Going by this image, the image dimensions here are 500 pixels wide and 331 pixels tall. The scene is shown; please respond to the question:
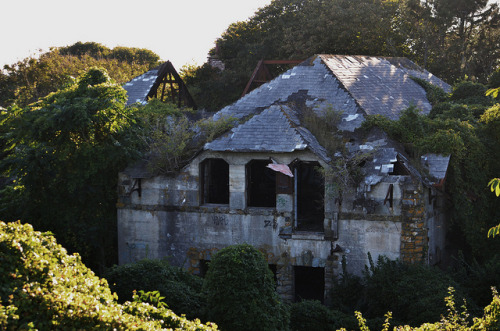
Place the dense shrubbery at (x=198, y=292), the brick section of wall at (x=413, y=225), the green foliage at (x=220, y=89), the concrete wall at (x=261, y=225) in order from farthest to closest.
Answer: the green foliage at (x=220, y=89) → the concrete wall at (x=261, y=225) → the brick section of wall at (x=413, y=225) → the dense shrubbery at (x=198, y=292)

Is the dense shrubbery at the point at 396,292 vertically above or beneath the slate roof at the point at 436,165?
beneath

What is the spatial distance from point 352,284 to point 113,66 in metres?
32.8

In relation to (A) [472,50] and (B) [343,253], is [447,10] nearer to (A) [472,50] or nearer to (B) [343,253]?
(A) [472,50]

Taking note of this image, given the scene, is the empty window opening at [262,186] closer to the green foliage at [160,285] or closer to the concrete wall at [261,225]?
the concrete wall at [261,225]

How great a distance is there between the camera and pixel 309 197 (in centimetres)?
2209

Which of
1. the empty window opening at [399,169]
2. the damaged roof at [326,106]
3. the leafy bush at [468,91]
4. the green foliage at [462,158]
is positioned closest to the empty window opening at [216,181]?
the damaged roof at [326,106]

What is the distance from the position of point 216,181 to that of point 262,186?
5.93 ft

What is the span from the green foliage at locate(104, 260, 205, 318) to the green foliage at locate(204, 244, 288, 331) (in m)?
0.51

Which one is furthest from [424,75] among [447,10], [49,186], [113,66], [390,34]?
[113,66]

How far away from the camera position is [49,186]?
19438 millimetres

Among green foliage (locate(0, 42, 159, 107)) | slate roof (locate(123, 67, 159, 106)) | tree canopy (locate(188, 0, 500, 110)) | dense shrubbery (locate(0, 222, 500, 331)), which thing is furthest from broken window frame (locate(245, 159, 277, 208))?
green foliage (locate(0, 42, 159, 107))

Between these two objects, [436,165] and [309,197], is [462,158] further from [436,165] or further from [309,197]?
[309,197]

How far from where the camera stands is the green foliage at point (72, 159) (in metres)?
19.0

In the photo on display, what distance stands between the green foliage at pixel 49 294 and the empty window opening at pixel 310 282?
10.4 m
